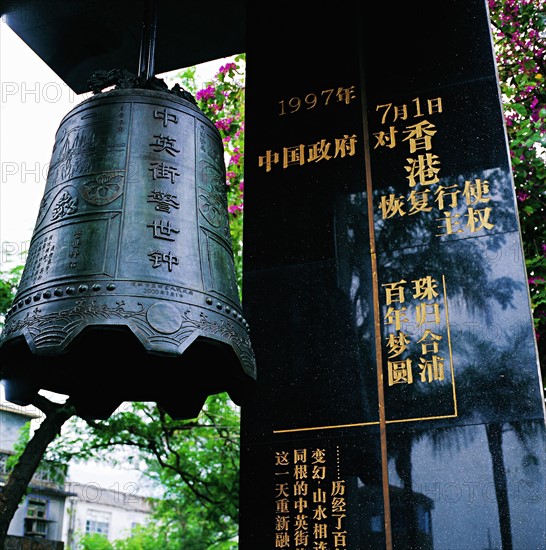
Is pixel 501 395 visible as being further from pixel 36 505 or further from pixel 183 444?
pixel 36 505

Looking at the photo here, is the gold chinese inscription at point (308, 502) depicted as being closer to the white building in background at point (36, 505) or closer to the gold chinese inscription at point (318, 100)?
the gold chinese inscription at point (318, 100)

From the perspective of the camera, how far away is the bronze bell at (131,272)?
8.70 feet

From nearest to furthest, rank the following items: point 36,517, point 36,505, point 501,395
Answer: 1. point 501,395
2. point 36,517
3. point 36,505

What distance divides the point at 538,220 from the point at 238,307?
11.5 feet

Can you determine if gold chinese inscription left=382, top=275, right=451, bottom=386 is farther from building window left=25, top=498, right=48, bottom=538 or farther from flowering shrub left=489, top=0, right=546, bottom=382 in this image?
building window left=25, top=498, right=48, bottom=538

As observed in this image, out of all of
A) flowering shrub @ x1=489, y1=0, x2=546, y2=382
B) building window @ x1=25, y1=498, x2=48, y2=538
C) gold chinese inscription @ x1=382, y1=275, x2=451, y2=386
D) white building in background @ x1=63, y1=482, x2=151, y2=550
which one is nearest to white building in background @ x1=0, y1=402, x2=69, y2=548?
building window @ x1=25, y1=498, x2=48, y2=538

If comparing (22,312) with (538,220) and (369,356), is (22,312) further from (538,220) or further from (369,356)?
(538,220)

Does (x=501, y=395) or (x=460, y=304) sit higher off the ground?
(x=460, y=304)

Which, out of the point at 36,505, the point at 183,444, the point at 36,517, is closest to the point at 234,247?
the point at 183,444

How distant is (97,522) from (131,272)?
76.7 ft

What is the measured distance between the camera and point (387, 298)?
11.3 feet

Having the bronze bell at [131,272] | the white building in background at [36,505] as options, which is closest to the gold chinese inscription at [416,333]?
the bronze bell at [131,272]

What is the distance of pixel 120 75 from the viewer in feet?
10.8

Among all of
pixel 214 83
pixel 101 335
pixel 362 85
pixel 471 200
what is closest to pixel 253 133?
pixel 362 85
